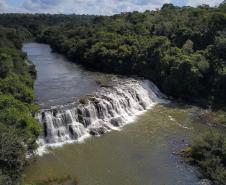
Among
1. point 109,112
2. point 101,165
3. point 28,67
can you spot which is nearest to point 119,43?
point 28,67

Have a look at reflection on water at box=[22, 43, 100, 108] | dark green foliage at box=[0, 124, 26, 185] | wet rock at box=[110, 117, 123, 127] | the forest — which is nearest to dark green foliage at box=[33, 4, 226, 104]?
the forest

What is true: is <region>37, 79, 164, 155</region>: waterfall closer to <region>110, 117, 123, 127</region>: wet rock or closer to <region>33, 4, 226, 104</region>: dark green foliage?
<region>110, 117, 123, 127</region>: wet rock

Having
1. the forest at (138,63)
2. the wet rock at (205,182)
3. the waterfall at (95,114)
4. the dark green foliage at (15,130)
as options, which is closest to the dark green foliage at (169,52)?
the forest at (138,63)

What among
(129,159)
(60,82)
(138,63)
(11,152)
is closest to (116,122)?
(129,159)

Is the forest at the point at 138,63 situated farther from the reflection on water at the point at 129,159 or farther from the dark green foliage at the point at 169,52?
the reflection on water at the point at 129,159

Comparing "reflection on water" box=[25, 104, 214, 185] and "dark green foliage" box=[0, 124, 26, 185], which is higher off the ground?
"dark green foliage" box=[0, 124, 26, 185]

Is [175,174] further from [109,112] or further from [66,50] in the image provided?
[66,50]

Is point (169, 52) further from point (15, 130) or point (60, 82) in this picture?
point (15, 130)
